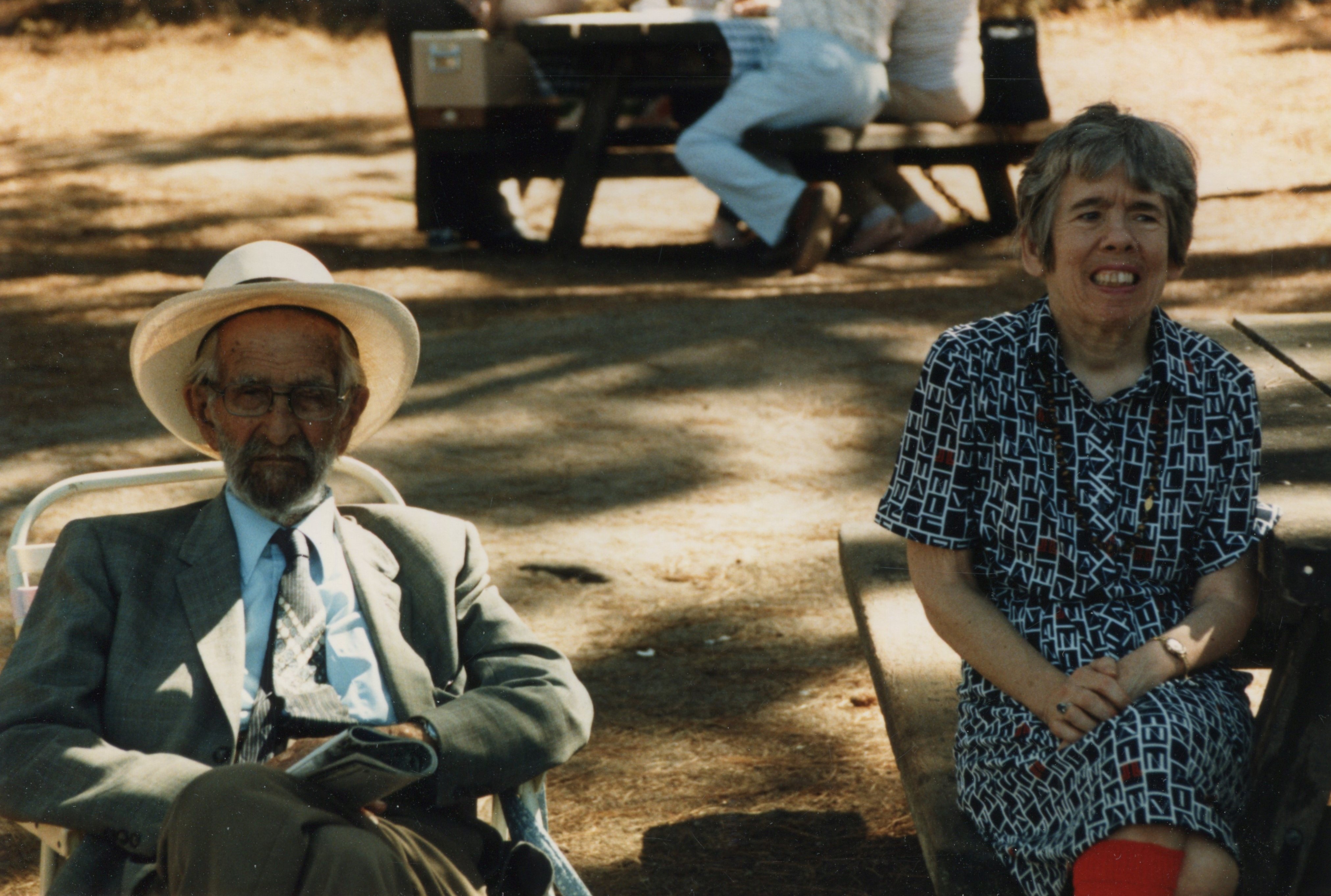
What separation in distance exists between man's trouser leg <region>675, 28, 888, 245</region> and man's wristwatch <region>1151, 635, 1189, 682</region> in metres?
5.77

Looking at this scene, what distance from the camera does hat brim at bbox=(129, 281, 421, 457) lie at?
7.66ft

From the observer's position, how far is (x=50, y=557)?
7.60ft

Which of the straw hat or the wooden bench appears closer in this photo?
the straw hat

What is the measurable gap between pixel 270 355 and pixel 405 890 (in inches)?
36.7

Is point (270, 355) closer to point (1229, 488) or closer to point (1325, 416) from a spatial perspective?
point (1229, 488)

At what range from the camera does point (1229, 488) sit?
220 cm

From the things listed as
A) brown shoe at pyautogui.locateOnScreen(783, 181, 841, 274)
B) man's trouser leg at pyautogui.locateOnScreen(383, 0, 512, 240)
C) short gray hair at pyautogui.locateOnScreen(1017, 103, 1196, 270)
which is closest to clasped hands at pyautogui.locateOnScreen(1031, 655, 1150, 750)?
short gray hair at pyautogui.locateOnScreen(1017, 103, 1196, 270)

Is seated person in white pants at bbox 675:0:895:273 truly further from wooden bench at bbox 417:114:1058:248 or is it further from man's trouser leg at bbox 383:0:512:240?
man's trouser leg at bbox 383:0:512:240

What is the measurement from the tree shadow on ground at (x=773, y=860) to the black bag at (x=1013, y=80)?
6.05 metres


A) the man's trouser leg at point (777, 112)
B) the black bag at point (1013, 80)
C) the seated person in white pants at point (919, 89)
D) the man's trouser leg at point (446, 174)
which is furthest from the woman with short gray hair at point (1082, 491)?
the man's trouser leg at point (446, 174)

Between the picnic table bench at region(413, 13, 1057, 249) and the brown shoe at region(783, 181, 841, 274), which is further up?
the picnic table bench at region(413, 13, 1057, 249)

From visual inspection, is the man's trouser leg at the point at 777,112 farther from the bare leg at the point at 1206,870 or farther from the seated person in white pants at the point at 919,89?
the bare leg at the point at 1206,870

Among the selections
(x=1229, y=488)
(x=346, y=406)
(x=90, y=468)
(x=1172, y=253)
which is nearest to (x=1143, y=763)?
(x=1229, y=488)

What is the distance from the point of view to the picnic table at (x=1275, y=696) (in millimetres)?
2084
